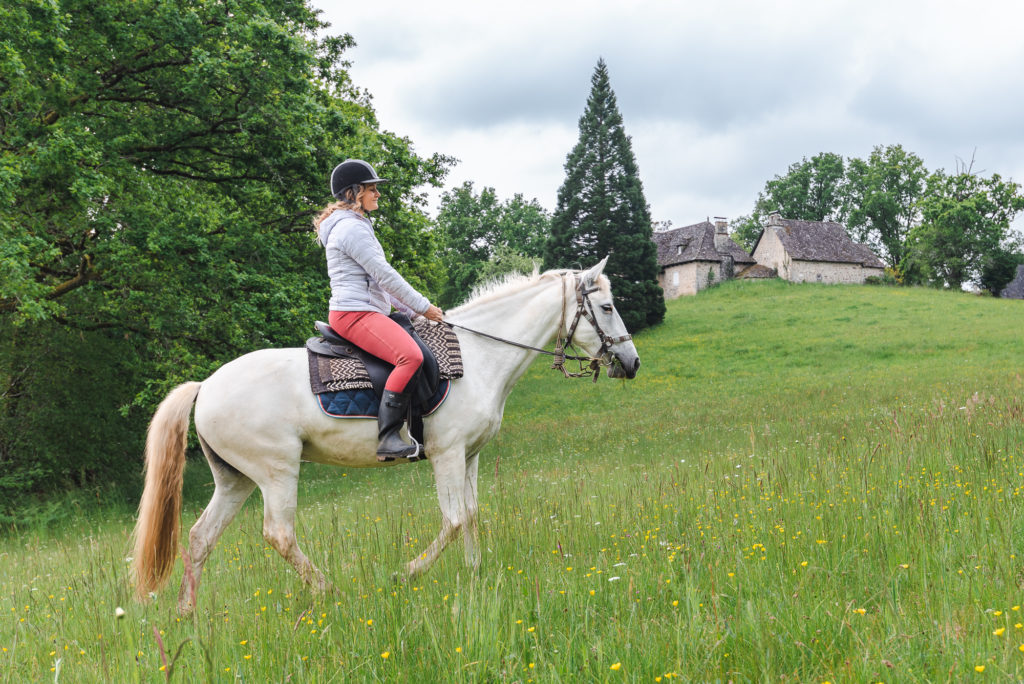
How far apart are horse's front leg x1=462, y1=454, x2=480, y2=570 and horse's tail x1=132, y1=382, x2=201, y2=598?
2030 mm

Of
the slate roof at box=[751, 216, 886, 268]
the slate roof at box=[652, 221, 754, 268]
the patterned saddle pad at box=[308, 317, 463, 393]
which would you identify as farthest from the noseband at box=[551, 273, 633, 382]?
the slate roof at box=[751, 216, 886, 268]

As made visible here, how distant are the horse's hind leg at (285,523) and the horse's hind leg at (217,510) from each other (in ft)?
1.20

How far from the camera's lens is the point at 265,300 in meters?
11.9

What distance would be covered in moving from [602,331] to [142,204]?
34.0 ft

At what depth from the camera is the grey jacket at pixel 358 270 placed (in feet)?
16.1

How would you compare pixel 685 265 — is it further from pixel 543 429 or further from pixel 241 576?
pixel 241 576

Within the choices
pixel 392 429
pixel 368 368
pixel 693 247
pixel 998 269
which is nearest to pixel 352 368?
pixel 368 368

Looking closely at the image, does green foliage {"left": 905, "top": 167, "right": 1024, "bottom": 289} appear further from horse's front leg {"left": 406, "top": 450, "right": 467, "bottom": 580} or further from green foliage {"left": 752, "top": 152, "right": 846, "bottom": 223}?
horse's front leg {"left": 406, "top": 450, "right": 467, "bottom": 580}

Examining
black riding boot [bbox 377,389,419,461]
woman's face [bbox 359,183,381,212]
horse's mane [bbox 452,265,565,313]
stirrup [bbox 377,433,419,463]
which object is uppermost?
woman's face [bbox 359,183,381,212]

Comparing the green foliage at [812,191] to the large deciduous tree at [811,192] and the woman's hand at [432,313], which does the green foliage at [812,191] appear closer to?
the large deciduous tree at [811,192]

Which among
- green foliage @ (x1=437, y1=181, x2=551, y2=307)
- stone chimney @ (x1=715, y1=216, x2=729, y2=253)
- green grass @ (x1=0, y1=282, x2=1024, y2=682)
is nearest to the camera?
green grass @ (x1=0, y1=282, x2=1024, y2=682)

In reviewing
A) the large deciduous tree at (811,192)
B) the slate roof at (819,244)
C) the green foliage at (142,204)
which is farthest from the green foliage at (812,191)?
the green foliage at (142,204)

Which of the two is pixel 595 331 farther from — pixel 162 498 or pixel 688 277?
pixel 688 277

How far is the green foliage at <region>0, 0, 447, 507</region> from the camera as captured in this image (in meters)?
11.0
